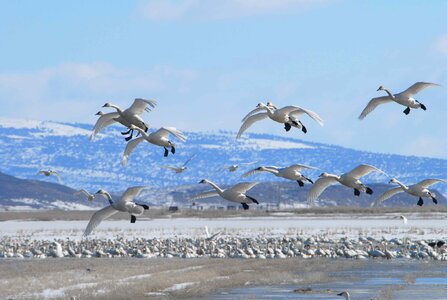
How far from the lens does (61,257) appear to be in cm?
4681

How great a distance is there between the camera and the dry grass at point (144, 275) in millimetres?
33312

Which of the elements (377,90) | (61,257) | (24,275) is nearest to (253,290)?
(24,275)

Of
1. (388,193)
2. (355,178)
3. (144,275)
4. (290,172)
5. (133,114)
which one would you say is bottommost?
(144,275)

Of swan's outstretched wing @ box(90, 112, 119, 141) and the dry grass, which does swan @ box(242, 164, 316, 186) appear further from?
the dry grass

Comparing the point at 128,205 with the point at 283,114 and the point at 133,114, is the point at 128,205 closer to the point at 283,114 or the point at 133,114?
the point at 133,114

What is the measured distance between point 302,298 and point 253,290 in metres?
2.59

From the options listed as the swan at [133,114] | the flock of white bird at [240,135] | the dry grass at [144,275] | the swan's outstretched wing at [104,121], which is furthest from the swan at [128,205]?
the dry grass at [144,275]

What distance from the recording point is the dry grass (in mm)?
33312

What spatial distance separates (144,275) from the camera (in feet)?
124

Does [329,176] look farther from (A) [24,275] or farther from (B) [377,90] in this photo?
(A) [24,275]

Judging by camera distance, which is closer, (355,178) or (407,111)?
(407,111)

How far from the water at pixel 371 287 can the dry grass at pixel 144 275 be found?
85 centimetres

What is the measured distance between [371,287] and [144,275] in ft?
22.8

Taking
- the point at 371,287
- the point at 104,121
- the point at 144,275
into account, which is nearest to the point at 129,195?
the point at 104,121
